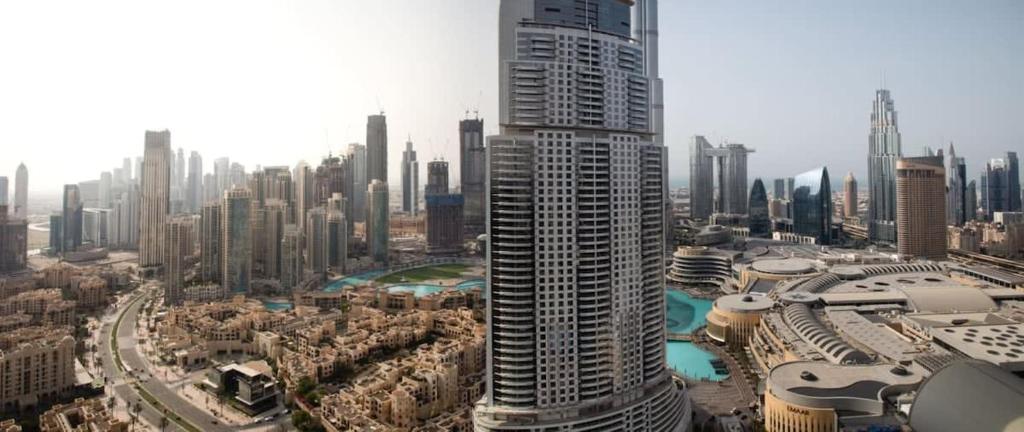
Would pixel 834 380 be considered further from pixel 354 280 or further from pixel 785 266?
pixel 354 280

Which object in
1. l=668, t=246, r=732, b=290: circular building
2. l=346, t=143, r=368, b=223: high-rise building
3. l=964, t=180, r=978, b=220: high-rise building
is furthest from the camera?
l=346, t=143, r=368, b=223: high-rise building

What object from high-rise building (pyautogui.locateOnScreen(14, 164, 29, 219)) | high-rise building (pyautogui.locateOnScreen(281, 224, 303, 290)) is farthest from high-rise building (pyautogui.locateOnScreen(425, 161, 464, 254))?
high-rise building (pyautogui.locateOnScreen(14, 164, 29, 219))

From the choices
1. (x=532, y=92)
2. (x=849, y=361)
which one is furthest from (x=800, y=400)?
(x=532, y=92)

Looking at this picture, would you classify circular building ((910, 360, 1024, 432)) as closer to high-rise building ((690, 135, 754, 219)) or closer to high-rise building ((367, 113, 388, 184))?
high-rise building ((367, 113, 388, 184))

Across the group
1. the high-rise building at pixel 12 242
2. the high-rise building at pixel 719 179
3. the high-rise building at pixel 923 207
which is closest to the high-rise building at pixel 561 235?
the high-rise building at pixel 12 242

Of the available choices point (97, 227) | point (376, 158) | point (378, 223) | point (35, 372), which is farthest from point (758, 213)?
point (97, 227)

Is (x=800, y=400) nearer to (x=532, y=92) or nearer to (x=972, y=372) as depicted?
(x=972, y=372)
